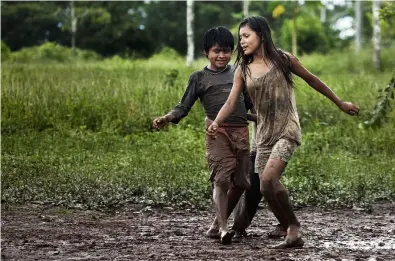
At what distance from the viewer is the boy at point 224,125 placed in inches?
286

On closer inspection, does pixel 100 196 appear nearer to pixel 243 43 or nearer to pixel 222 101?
pixel 222 101

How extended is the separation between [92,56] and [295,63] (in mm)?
34664

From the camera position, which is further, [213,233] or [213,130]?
[213,233]

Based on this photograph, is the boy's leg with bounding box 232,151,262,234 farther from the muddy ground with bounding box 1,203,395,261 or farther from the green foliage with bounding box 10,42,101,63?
the green foliage with bounding box 10,42,101,63

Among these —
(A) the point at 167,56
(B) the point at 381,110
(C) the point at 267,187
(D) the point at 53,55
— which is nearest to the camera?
(C) the point at 267,187

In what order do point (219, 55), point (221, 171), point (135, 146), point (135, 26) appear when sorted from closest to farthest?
point (221, 171)
point (219, 55)
point (135, 146)
point (135, 26)

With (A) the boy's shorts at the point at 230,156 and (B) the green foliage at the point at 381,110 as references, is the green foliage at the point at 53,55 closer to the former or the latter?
(B) the green foliage at the point at 381,110

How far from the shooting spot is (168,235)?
24.4 feet

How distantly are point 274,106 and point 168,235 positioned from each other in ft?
5.06

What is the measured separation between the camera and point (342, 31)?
64500 mm

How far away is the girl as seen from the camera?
6.62 metres

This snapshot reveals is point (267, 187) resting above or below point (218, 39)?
below

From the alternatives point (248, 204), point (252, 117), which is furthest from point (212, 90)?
point (248, 204)

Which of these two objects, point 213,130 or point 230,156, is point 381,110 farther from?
point 213,130
